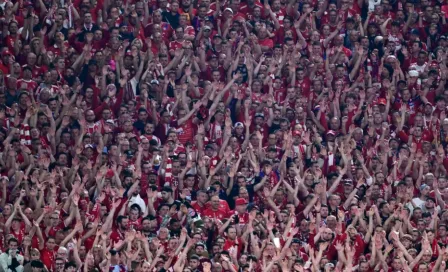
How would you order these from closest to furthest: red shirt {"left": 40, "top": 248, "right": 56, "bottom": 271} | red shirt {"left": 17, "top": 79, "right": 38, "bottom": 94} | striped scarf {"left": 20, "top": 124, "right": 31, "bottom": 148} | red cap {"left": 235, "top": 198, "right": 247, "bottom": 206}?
red shirt {"left": 40, "top": 248, "right": 56, "bottom": 271}, red cap {"left": 235, "top": 198, "right": 247, "bottom": 206}, striped scarf {"left": 20, "top": 124, "right": 31, "bottom": 148}, red shirt {"left": 17, "top": 79, "right": 38, "bottom": 94}

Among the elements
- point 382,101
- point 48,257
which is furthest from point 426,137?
point 48,257

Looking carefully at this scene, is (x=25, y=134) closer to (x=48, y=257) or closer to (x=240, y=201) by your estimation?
(x=48, y=257)

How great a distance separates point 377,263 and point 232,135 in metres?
2.87

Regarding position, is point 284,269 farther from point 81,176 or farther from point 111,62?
point 111,62

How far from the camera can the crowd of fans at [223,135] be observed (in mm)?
20281

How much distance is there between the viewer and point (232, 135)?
72.4ft

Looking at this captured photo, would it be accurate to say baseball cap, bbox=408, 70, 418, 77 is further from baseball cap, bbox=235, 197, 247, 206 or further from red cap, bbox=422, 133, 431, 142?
baseball cap, bbox=235, 197, 247, 206

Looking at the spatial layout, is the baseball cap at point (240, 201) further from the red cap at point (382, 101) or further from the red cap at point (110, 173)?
the red cap at point (382, 101)

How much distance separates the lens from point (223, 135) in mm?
22078

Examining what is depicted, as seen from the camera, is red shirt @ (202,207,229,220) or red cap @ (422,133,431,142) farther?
red cap @ (422,133,431,142)

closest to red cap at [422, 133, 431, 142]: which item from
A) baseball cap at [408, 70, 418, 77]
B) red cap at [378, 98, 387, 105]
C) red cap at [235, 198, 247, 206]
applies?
red cap at [378, 98, 387, 105]

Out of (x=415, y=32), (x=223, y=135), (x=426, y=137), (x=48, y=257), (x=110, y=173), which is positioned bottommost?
(x=48, y=257)

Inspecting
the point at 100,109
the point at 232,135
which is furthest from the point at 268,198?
the point at 100,109

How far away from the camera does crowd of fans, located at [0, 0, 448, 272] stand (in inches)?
798
